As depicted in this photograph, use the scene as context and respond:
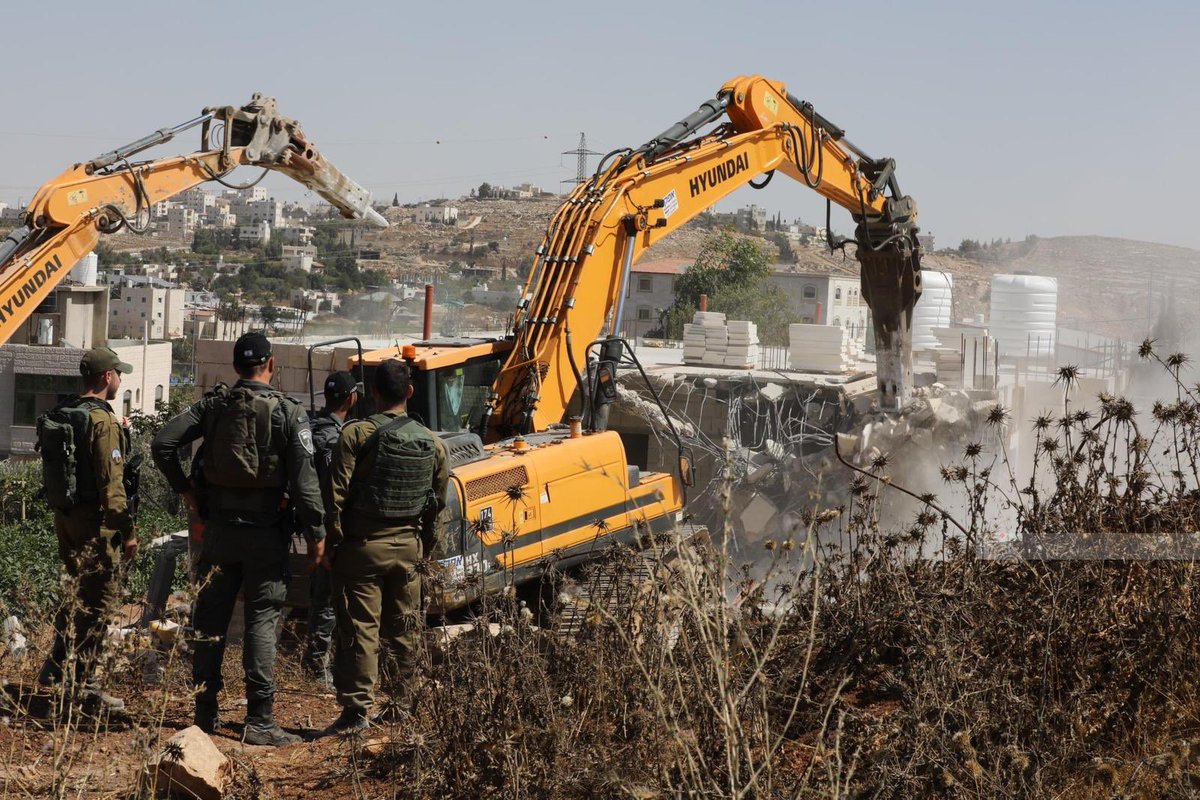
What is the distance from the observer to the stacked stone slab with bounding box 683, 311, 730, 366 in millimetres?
21359

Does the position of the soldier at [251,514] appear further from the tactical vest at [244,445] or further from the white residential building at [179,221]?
the white residential building at [179,221]

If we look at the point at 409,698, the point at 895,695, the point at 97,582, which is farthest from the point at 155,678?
the point at 895,695

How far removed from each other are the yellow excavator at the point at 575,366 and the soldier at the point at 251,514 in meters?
0.85

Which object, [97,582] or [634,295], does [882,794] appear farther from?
[634,295]

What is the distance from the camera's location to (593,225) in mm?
10258

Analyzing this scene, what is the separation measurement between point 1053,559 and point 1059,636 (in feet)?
1.73

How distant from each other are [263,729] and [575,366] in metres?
4.31

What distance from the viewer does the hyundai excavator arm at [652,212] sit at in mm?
9711

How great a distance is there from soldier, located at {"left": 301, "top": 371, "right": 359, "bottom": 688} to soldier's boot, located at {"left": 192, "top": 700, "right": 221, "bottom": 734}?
3.77ft

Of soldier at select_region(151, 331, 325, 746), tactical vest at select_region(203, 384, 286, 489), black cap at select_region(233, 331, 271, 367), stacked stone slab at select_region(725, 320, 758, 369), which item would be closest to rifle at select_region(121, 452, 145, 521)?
soldier at select_region(151, 331, 325, 746)

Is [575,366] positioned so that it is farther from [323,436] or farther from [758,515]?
[758,515]

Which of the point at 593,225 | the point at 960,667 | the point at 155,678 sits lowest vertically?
the point at 155,678

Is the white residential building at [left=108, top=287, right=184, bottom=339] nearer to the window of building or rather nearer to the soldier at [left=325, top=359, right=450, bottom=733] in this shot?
the window of building

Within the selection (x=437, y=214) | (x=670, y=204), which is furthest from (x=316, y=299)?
(x=670, y=204)
